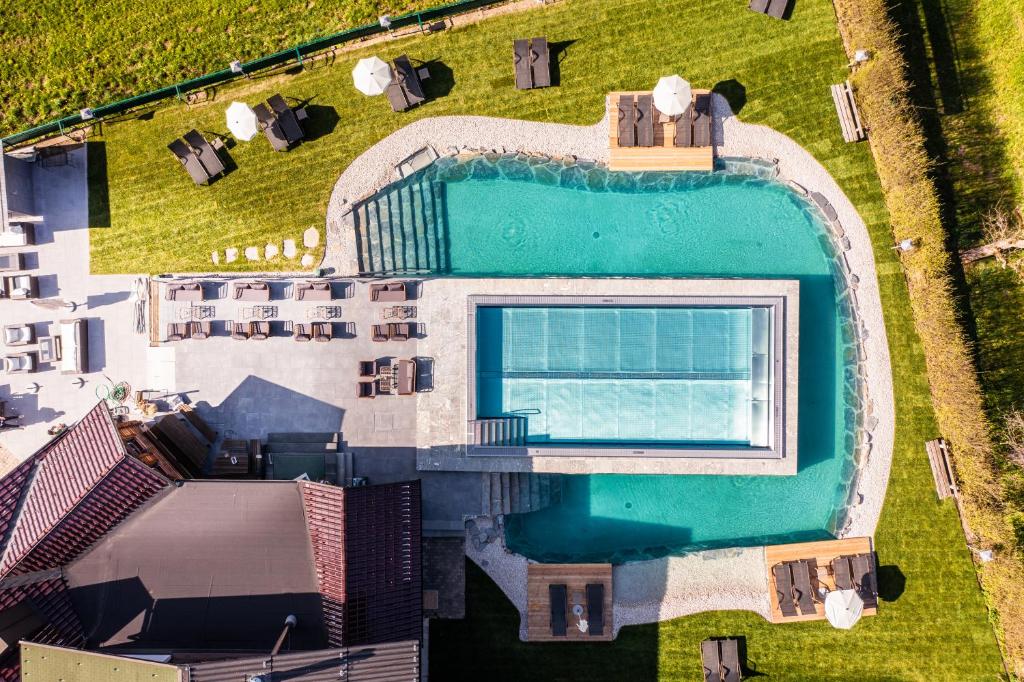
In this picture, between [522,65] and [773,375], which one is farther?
[522,65]

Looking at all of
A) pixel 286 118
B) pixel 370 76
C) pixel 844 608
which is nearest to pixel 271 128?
pixel 286 118

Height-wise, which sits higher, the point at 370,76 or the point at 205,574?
the point at 370,76

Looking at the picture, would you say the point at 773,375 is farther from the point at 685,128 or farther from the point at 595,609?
the point at 595,609

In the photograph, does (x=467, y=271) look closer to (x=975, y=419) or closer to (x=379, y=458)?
(x=379, y=458)

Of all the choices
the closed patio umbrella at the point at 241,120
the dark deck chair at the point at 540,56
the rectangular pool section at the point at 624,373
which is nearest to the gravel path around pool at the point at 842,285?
the dark deck chair at the point at 540,56

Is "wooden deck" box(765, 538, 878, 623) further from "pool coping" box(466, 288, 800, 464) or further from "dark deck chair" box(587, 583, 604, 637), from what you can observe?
"dark deck chair" box(587, 583, 604, 637)

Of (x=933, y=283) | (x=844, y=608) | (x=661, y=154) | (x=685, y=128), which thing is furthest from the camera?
(x=661, y=154)

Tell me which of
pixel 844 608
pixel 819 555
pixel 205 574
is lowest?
pixel 844 608

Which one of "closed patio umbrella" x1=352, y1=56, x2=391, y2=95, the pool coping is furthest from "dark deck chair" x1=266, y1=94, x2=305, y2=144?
the pool coping

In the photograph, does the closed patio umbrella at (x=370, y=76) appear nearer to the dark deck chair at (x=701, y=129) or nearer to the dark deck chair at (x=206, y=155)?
the dark deck chair at (x=206, y=155)
